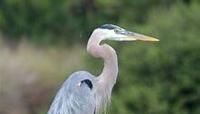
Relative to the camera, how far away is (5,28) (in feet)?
52.5

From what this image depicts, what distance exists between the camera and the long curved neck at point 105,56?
22.4ft

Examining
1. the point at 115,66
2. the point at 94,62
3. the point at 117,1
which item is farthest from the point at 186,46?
the point at 115,66

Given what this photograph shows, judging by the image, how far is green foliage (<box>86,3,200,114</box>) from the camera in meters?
11.2

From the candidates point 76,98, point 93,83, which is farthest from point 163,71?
point 76,98

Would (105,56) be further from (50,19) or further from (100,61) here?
(50,19)

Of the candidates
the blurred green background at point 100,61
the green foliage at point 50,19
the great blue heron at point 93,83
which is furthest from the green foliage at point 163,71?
the great blue heron at point 93,83

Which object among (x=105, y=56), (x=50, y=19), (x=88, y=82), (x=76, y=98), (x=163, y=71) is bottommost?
(x=163, y=71)

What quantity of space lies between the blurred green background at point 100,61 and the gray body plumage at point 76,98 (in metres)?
4.18

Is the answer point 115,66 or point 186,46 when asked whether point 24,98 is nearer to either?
point 186,46

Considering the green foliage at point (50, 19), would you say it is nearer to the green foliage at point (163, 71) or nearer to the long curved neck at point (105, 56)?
the green foliage at point (163, 71)

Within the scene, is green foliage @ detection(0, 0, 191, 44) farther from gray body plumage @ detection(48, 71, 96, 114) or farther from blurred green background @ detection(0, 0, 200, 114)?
gray body plumage @ detection(48, 71, 96, 114)

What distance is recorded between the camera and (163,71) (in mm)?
11461

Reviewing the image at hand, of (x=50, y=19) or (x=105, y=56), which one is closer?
(x=105, y=56)

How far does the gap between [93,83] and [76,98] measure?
0.18 m
